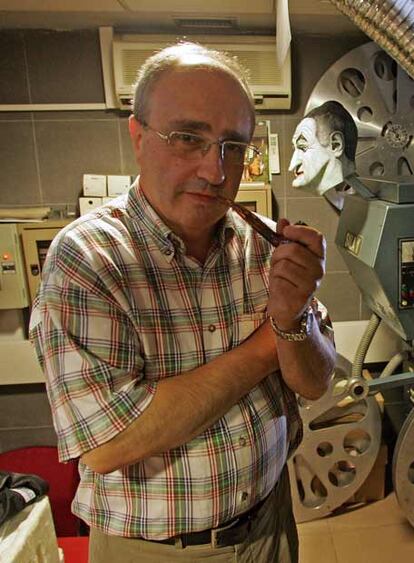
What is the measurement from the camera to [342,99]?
2055 mm

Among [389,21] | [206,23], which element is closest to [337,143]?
[389,21]

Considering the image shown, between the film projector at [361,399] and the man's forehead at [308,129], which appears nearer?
the man's forehead at [308,129]

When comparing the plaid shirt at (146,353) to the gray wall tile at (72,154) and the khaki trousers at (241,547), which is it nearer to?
the khaki trousers at (241,547)

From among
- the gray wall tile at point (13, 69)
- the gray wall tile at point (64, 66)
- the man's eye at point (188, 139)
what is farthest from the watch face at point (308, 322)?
the gray wall tile at point (13, 69)

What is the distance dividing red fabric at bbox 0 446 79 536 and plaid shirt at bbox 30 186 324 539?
122 cm

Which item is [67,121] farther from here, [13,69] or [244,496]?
[244,496]

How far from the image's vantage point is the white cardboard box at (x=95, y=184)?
79.7 inches

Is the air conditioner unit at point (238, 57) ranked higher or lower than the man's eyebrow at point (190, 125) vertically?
higher

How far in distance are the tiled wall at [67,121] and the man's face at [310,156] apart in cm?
39

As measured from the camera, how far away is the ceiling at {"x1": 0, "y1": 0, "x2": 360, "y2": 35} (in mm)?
1688

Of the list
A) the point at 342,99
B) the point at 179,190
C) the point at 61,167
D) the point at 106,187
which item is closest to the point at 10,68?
the point at 61,167

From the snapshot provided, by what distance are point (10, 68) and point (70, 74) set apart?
0.27 m

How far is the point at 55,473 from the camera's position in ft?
6.45

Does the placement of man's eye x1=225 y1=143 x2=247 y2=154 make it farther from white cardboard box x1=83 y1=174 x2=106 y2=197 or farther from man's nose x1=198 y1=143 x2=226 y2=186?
white cardboard box x1=83 y1=174 x2=106 y2=197
